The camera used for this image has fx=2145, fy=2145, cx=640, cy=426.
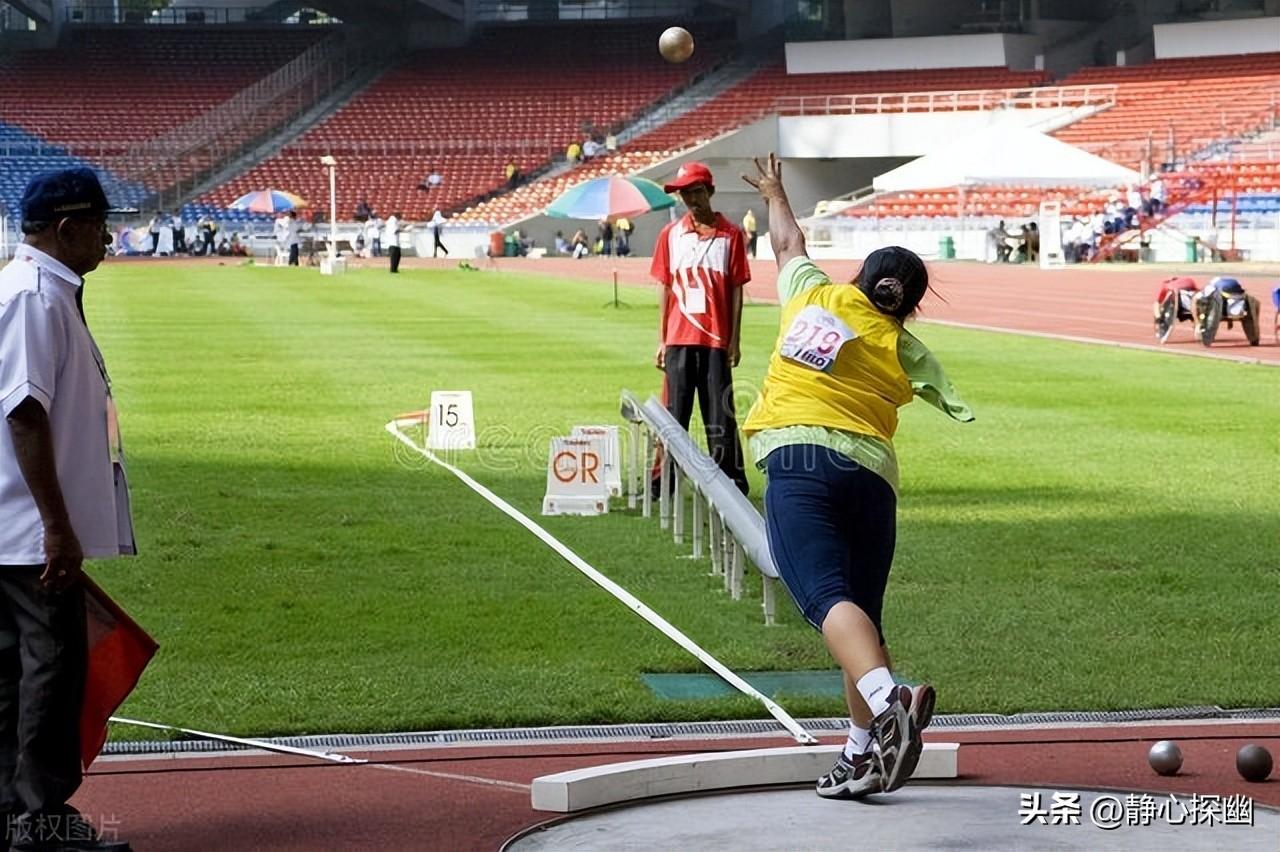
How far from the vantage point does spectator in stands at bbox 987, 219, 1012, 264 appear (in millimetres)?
52594

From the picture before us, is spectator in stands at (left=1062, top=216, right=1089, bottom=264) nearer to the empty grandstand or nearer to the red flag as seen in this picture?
the empty grandstand

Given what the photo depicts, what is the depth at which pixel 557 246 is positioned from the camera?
6525cm

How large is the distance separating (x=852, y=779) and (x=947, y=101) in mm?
63720

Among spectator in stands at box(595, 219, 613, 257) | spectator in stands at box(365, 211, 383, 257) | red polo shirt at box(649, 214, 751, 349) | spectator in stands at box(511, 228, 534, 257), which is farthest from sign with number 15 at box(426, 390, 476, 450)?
spectator in stands at box(595, 219, 613, 257)

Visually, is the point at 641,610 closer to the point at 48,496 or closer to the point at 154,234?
the point at 48,496

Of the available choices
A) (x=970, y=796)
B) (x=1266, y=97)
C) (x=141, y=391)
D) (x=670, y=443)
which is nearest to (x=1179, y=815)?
(x=970, y=796)

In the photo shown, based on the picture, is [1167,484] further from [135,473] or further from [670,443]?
[135,473]

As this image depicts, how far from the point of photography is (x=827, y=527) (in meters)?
6.28

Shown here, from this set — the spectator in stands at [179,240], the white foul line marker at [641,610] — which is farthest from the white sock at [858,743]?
the spectator in stands at [179,240]

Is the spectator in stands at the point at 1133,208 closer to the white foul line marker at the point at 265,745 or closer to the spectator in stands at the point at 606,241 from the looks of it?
the spectator in stands at the point at 606,241

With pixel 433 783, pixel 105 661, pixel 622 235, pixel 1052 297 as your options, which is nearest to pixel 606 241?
pixel 622 235

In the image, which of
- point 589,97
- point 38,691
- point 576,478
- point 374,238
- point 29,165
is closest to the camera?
point 38,691

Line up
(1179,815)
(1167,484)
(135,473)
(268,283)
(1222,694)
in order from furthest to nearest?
1. (268,283)
2. (135,473)
3. (1167,484)
4. (1222,694)
5. (1179,815)

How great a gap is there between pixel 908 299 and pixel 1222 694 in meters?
2.32
